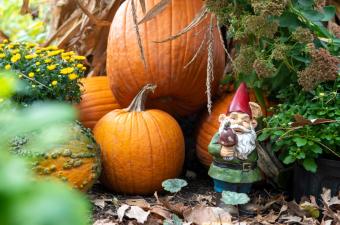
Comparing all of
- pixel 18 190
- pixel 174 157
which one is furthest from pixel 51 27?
pixel 18 190

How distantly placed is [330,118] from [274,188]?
0.49 metres

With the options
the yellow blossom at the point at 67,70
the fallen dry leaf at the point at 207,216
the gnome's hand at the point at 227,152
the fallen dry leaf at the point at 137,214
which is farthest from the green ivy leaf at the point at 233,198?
the yellow blossom at the point at 67,70

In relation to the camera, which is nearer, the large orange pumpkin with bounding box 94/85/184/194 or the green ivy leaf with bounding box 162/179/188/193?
the green ivy leaf with bounding box 162/179/188/193

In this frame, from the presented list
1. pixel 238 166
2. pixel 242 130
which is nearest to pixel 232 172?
pixel 238 166

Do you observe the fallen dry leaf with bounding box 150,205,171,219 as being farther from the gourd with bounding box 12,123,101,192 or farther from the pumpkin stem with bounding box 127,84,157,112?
the pumpkin stem with bounding box 127,84,157,112

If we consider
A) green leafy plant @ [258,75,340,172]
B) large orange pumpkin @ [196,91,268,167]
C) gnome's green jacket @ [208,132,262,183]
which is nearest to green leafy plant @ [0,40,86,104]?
large orange pumpkin @ [196,91,268,167]

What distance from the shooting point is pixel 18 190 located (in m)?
0.22

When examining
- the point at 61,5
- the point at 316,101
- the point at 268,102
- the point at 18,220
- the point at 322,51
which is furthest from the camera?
the point at 61,5

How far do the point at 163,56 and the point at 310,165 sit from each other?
2.47 feet

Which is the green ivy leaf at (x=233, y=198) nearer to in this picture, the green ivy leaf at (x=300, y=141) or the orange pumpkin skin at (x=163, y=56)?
the green ivy leaf at (x=300, y=141)

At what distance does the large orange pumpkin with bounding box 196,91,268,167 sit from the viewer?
2154 mm

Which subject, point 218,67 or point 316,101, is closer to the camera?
point 316,101

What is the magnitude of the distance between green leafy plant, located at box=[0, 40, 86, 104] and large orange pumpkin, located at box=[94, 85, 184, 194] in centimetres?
20

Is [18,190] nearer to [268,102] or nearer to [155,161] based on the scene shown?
[155,161]
